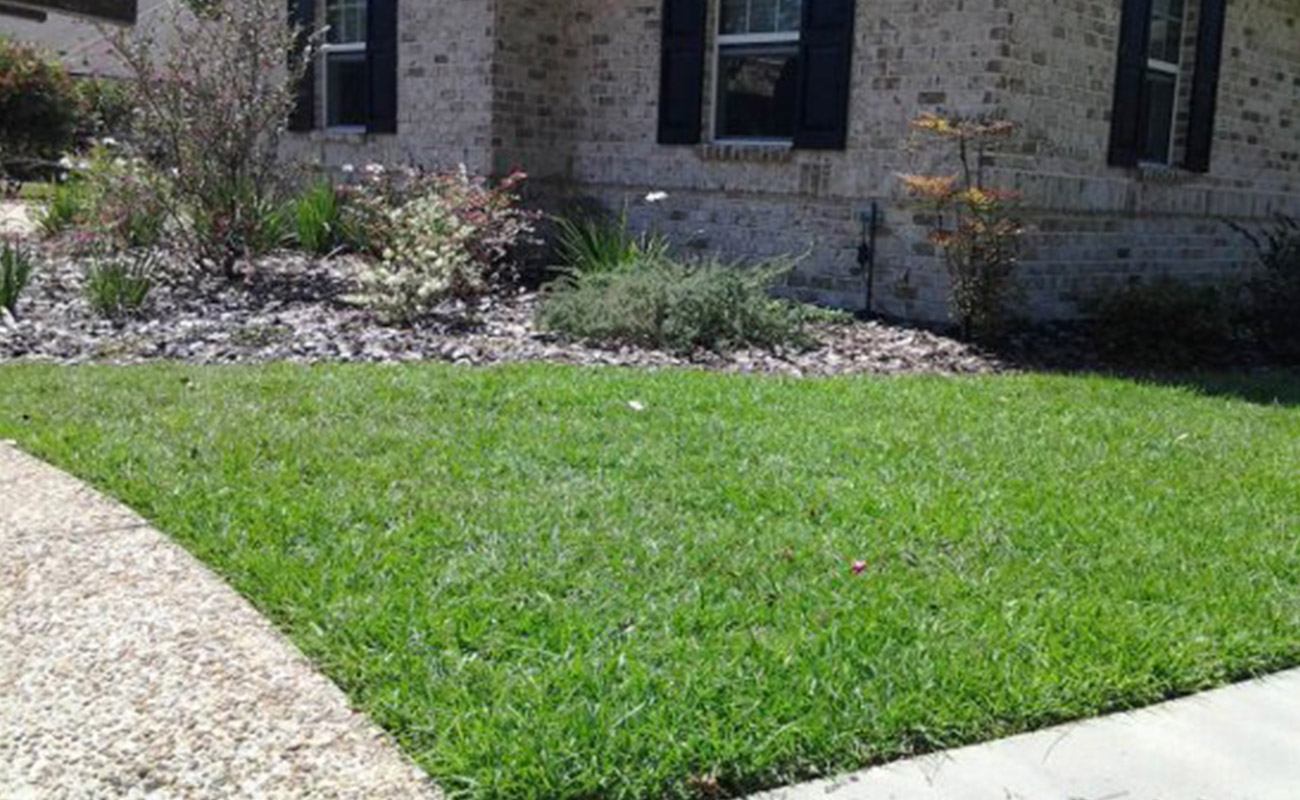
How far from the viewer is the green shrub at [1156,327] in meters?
9.72

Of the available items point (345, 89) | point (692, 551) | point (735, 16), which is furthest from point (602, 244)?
point (692, 551)

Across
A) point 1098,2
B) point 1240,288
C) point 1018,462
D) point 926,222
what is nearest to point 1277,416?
point 1018,462

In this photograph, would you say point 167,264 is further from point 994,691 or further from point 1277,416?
point 994,691

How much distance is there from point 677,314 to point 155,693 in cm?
607

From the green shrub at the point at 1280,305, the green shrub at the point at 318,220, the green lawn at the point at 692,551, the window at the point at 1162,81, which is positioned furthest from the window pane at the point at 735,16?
the green lawn at the point at 692,551

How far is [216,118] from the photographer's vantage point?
35.1ft

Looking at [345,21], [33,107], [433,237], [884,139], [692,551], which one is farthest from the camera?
[33,107]

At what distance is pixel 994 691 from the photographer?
11.6 ft

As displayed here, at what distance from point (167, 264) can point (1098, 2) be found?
7873mm

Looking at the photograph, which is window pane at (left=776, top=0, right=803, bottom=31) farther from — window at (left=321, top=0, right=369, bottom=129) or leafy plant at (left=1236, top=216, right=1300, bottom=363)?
window at (left=321, top=0, right=369, bottom=129)

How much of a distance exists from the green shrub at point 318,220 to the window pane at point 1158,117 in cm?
751

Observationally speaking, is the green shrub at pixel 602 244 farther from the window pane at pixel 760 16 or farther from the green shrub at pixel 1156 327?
the green shrub at pixel 1156 327

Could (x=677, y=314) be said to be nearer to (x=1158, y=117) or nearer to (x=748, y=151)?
(x=748, y=151)

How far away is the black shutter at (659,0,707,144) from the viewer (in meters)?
11.6
